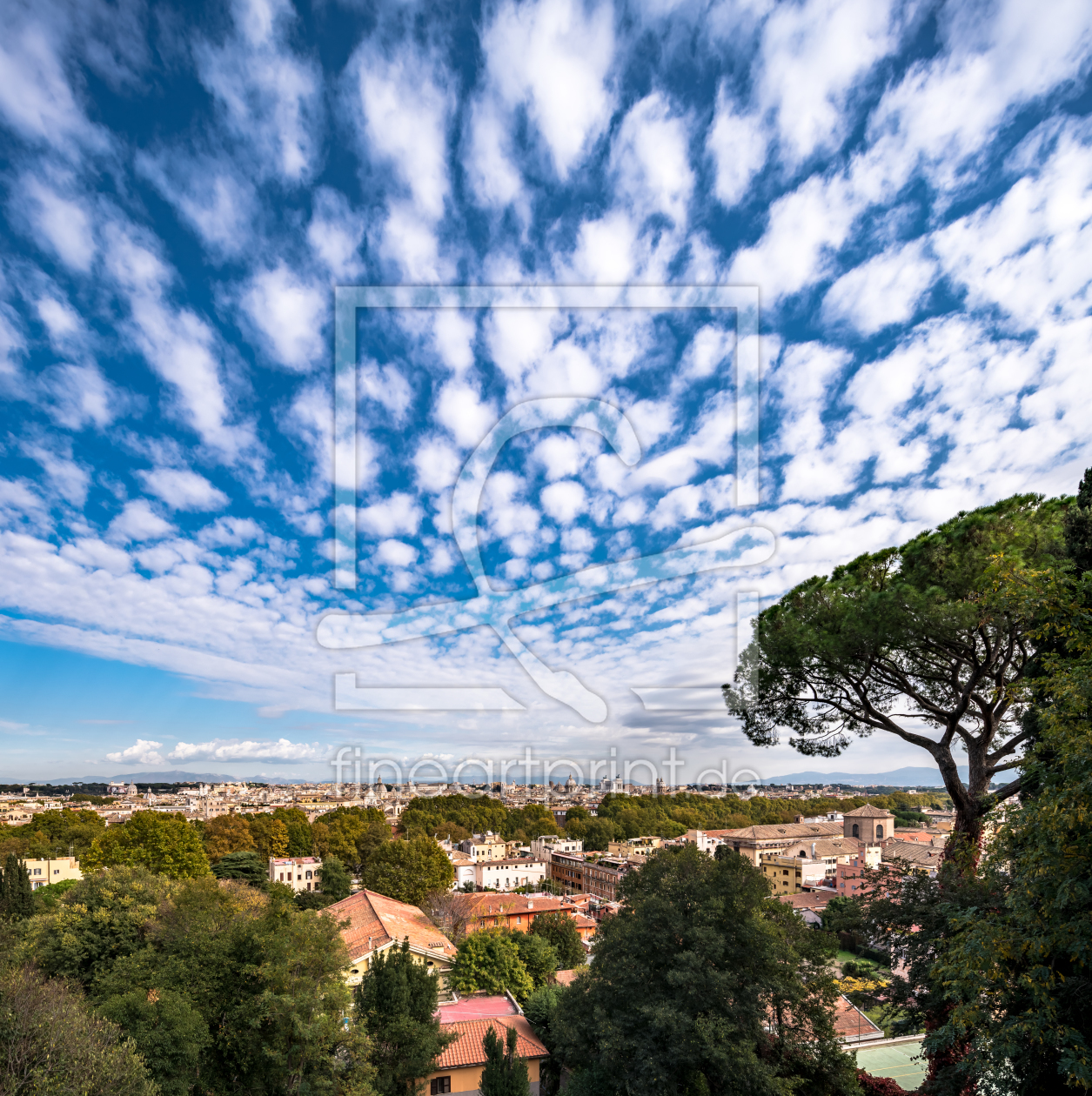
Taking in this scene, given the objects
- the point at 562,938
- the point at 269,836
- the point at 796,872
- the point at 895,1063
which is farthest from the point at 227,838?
the point at 796,872

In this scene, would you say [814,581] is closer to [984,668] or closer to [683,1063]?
[984,668]

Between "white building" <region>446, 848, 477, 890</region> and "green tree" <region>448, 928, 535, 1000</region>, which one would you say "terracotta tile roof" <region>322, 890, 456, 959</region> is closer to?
"green tree" <region>448, 928, 535, 1000</region>

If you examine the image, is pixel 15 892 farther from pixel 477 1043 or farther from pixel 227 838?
pixel 227 838

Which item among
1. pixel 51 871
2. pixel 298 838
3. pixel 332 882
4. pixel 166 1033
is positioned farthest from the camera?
pixel 298 838

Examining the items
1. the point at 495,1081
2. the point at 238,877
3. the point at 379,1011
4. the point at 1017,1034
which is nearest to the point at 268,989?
the point at 379,1011

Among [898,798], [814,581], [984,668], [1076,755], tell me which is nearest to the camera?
[1076,755]

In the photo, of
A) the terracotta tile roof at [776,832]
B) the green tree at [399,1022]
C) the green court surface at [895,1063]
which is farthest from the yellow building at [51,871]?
the terracotta tile roof at [776,832]

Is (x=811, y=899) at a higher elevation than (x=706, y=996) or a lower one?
lower
